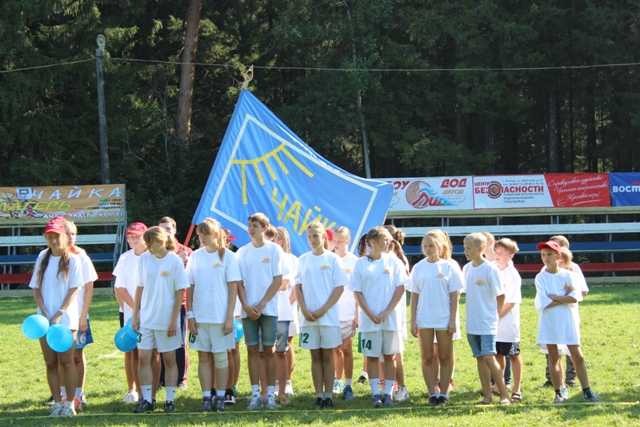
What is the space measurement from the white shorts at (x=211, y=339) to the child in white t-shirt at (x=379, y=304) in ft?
4.46

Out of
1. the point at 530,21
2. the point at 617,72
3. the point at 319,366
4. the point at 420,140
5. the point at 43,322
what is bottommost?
the point at 319,366

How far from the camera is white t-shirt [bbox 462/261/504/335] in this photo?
7.66 m

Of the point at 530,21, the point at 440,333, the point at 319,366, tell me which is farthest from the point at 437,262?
the point at 530,21

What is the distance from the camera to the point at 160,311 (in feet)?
25.1

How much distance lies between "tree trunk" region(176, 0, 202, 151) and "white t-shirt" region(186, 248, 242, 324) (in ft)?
74.9

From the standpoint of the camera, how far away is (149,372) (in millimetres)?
7598

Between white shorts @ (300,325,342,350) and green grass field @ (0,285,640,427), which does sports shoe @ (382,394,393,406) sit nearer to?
green grass field @ (0,285,640,427)

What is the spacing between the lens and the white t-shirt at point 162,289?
764cm

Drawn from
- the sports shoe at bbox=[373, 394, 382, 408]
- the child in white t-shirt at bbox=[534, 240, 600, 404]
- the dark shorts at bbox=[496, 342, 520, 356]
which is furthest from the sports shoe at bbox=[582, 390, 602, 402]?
the sports shoe at bbox=[373, 394, 382, 408]

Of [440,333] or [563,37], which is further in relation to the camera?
[563,37]

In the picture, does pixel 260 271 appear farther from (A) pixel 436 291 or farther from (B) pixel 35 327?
(B) pixel 35 327

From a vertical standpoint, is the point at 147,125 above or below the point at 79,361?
above

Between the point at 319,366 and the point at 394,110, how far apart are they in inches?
988

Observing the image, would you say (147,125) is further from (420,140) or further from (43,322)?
(43,322)
